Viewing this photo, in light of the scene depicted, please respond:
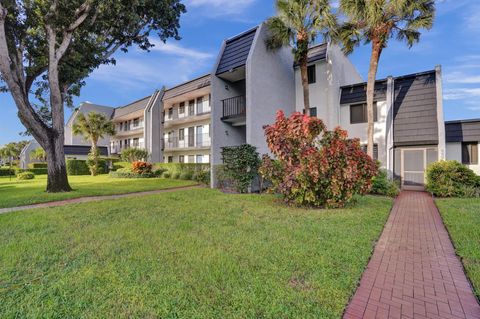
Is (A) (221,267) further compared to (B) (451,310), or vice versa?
(A) (221,267)

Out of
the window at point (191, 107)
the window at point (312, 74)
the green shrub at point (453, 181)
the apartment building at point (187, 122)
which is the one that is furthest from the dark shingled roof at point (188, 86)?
the green shrub at point (453, 181)

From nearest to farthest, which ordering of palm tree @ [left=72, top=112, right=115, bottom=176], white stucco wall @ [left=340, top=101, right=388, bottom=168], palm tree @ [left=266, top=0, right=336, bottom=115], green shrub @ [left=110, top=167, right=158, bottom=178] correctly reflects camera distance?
palm tree @ [left=266, top=0, right=336, bottom=115], white stucco wall @ [left=340, top=101, right=388, bottom=168], green shrub @ [left=110, top=167, right=158, bottom=178], palm tree @ [left=72, top=112, right=115, bottom=176]

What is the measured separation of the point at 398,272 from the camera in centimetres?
407

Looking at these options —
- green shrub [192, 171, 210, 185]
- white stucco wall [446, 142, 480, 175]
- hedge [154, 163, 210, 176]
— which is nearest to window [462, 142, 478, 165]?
white stucco wall [446, 142, 480, 175]

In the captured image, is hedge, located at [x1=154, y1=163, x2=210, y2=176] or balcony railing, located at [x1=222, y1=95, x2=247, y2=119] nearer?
balcony railing, located at [x1=222, y1=95, x2=247, y2=119]

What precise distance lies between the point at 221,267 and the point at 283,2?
15528 millimetres

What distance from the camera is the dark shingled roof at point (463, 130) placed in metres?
14.4

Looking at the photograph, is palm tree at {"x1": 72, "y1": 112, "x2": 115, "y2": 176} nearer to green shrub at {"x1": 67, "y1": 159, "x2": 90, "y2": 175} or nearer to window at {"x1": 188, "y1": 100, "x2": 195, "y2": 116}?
green shrub at {"x1": 67, "y1": 159, "x2": 90, "y2": 175}

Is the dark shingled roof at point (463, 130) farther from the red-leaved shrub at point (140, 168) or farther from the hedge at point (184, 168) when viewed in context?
the red-leaved shrub at point (140, 168)

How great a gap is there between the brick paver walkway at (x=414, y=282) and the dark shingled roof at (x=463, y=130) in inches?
A: 482

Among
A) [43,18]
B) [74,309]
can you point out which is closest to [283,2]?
[43,18]

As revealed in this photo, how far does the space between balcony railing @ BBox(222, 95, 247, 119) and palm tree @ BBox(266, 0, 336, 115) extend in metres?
3.88

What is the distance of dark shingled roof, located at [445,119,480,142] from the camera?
14.4 m

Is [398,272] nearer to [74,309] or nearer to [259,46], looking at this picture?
[74,309]
